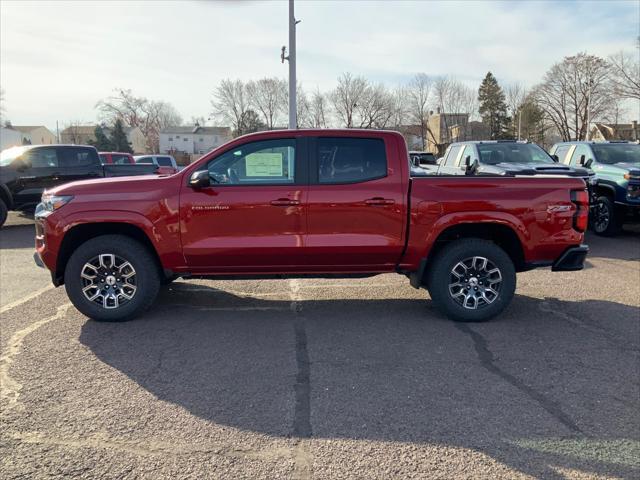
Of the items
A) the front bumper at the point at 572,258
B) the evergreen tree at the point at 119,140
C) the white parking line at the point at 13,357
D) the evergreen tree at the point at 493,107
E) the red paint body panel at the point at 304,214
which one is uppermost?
the evergreen tree at the point at 493,107

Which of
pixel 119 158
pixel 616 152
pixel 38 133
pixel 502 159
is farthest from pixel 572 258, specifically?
pixel 38 133

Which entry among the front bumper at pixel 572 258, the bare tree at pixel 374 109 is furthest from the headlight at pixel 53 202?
the bare tree at pixel 374 109

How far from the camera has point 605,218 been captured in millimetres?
10805

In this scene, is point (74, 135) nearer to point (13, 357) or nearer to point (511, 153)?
point (511, 153)

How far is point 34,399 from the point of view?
3.62 metres

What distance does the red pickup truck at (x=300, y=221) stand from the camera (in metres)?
5.10

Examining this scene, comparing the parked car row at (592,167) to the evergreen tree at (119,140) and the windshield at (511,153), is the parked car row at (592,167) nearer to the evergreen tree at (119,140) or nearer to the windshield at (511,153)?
the windshield at (511,153)

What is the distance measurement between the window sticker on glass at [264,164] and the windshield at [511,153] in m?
6.85

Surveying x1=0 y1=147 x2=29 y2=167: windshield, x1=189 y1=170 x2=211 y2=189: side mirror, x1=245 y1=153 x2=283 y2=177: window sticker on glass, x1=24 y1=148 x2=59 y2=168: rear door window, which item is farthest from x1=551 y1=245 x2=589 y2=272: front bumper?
x1=0 y1=147 x2=29 y2=167: windshield

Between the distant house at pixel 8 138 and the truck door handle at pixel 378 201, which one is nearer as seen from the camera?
the truck door handle at pixel 378 201

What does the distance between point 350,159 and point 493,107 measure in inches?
2668

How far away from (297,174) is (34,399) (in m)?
3.02

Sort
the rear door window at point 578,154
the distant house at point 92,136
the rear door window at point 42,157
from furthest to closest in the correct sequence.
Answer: the distant house at point 92,136 < the rear door window at point 42,157 < the rear door window at point 578,154

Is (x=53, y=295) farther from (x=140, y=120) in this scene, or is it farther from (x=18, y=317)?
(x=140, y=120)
